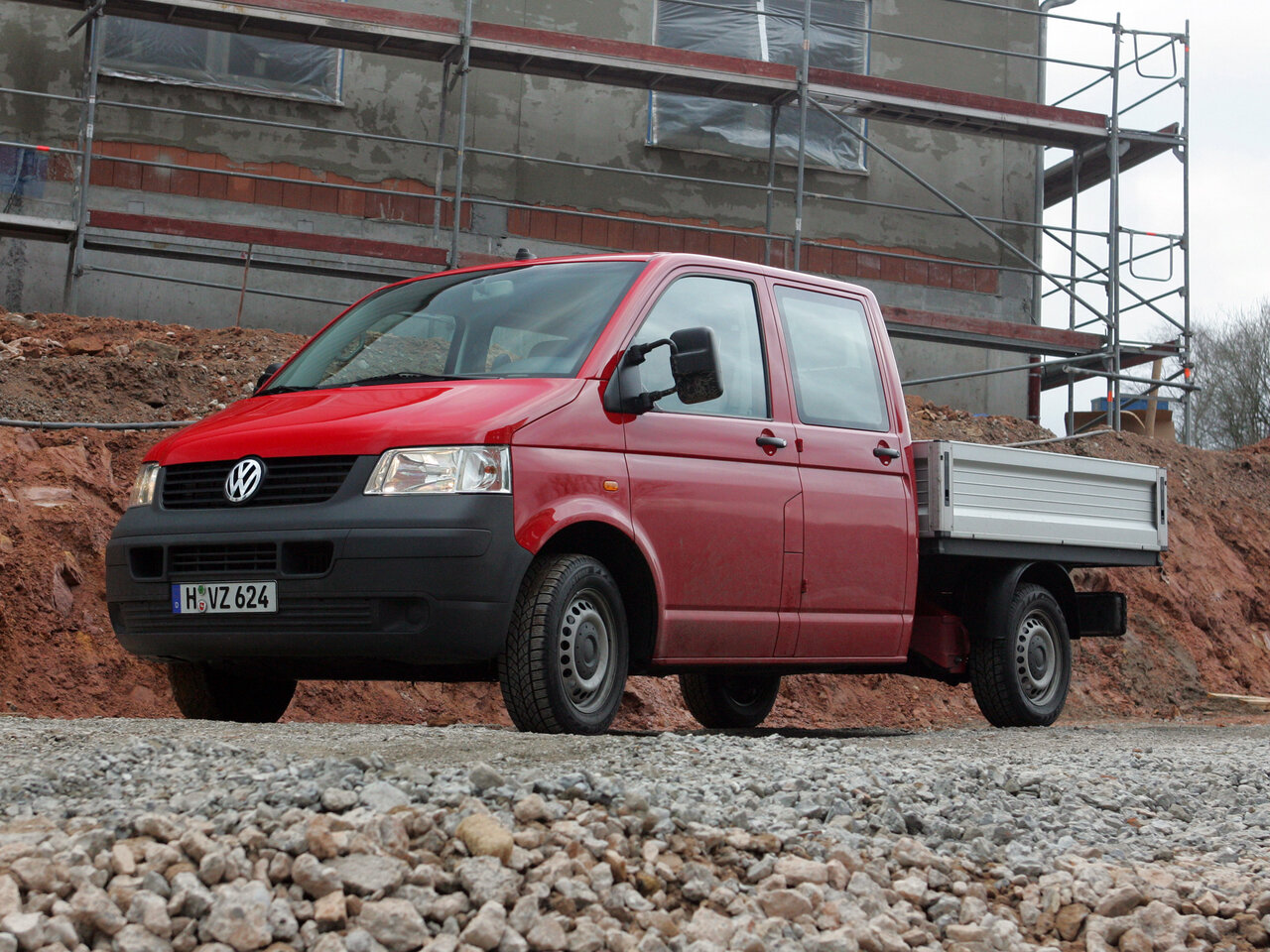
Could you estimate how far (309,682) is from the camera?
31.1 ft

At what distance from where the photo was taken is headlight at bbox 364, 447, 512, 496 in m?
5.66

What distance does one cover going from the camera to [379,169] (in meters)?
16.3

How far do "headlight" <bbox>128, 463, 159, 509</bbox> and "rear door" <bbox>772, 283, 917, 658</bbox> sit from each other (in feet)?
9.02

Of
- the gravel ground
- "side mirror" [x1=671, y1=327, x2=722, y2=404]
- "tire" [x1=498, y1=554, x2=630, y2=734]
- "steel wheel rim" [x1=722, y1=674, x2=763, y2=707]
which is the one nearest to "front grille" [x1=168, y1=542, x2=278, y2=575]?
the gravel ground

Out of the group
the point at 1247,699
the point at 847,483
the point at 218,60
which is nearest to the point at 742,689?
the point at 847,483

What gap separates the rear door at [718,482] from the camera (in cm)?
635

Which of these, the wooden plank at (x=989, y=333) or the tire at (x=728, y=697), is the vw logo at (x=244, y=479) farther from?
the wooden plank at (x=989, y=333)

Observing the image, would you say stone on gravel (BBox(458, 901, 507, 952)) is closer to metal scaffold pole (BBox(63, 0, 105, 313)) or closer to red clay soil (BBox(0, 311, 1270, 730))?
red clay soil (BBox(0, 311, 1270, 730))

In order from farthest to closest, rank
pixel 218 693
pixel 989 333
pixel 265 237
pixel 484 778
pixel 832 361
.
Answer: pixel 989 333 < pixel 265 237 < pixel 832 361 < pixel 218 693 < pixel 484 778

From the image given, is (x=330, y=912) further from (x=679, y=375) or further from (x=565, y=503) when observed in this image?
(x=679, y=375)

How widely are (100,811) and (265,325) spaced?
39.9ft

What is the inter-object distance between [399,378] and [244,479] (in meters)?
0.87

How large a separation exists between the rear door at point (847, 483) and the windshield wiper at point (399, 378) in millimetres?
1687

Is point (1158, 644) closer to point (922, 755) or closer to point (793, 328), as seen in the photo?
point (793, 328)
